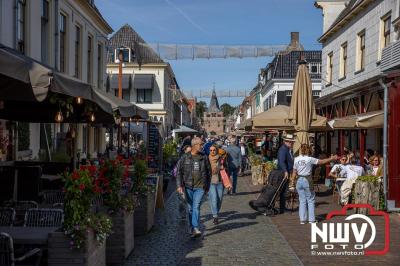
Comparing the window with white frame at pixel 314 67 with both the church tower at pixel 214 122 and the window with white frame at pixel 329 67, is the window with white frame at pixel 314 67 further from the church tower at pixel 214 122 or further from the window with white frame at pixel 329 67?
the church tower at pixel 214 122

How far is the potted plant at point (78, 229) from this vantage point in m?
5.29

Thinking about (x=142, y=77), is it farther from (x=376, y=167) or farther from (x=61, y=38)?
(x=376, y=167)

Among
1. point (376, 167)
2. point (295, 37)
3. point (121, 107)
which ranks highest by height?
point (295, 37)

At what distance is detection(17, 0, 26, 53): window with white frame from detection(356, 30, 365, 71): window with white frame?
12.4m

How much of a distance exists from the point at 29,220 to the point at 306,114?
8.37m

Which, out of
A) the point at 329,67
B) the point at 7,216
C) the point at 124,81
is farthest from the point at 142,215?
the point at 124,81

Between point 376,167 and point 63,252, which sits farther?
point 376,167

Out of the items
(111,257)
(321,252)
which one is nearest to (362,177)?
(321,252)

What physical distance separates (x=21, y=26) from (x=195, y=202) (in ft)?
34.2

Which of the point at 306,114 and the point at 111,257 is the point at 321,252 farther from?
the point at 306,114

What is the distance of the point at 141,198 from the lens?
8.86 meters

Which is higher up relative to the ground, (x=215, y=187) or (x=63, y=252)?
(x=215, y=187)

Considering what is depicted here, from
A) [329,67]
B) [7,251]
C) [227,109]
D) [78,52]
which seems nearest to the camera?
[7,251]

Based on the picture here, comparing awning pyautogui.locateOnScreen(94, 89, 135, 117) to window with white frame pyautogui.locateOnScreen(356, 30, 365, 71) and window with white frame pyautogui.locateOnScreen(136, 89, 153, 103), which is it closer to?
window with white frame pyautogui.locateOnScreen(356, 30, 365, 71)
